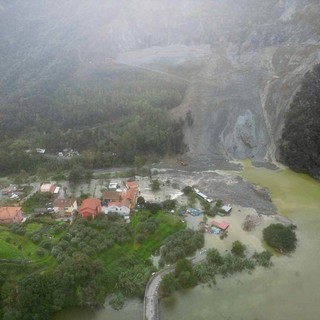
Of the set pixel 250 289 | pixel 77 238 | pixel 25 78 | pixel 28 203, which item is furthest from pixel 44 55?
pixel 250 289

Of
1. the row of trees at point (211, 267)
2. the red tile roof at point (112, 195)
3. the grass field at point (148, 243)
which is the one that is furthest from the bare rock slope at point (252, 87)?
the row of trees at point (211, 267)

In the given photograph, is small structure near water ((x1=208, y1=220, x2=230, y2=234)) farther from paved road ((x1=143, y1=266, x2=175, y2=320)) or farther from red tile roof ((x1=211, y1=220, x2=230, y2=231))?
paved road ((x1=143, y1=266, x2=175, y2=320))

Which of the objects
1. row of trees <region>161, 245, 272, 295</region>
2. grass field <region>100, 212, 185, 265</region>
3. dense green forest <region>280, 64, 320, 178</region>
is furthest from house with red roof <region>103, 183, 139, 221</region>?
dense green forest <region>280, 64, 320, 178</region>

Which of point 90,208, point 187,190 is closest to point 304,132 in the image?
point 187,190

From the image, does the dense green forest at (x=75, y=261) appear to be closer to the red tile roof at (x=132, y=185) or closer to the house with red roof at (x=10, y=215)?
the house with red roof at (x=10, y=215)

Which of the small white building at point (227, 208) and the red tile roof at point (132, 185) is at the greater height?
the small white building at point (227, 208)
